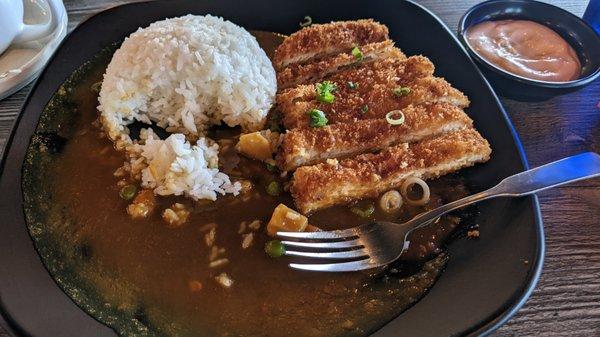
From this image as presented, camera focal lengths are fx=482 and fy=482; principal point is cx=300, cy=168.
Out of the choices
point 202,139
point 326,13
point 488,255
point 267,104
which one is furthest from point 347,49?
point 488,255

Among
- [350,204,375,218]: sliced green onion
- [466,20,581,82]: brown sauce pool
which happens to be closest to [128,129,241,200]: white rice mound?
[350,204,375,218]: sliced green onion

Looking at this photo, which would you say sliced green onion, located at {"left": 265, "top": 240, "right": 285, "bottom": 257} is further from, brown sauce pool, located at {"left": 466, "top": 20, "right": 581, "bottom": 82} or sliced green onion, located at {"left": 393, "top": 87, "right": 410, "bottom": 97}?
brown sauce pool, located at {"left": 466, "top": 20, "right": 581, "bottom": 82}

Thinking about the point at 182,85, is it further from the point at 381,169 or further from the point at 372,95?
the point at 381,169

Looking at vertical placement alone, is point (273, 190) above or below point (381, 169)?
below

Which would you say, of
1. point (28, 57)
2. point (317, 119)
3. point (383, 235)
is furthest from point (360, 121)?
point (28, 57)

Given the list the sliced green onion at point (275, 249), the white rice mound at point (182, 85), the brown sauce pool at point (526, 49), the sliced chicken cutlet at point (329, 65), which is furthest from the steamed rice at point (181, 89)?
the brown sauce pool at point (526, 49)

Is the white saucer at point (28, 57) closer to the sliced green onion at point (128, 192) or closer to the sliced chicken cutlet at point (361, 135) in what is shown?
the sliced green onion at point (128, 192)
